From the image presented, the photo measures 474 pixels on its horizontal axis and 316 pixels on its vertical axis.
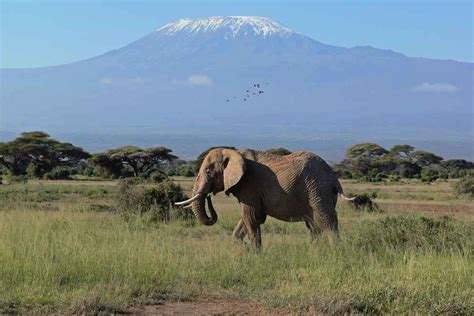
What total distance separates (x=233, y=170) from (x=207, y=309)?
363 centimetres

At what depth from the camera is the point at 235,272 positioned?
28.3 ft

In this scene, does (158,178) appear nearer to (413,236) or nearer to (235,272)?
(413,236)

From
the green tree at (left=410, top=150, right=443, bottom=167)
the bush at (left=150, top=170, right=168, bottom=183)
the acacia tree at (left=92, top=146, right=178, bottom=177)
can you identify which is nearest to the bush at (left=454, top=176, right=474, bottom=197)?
the bush at (left=150, top=170, right=168, bottom=183)

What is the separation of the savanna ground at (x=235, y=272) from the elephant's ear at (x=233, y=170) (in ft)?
2.78

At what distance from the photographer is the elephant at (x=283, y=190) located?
10508mm

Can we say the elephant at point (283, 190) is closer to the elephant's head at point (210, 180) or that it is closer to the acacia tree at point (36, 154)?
the elephant's head at point (210, 180)

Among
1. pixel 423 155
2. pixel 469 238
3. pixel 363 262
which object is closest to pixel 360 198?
pixel 469 238

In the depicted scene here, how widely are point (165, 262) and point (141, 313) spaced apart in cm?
164

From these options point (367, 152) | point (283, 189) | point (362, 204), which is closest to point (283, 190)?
point (283, 189)

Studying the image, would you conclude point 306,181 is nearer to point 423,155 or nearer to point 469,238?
point 469,238

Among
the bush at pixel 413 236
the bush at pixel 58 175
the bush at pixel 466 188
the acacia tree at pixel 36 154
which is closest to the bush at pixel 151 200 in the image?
the bush at pixel 413 236

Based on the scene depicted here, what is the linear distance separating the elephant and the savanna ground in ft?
1.35

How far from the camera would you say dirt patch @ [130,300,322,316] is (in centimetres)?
710

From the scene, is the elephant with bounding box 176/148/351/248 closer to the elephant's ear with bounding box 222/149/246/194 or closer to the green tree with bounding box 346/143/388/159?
the elephant's ear with bounding box 222/149/246/194
